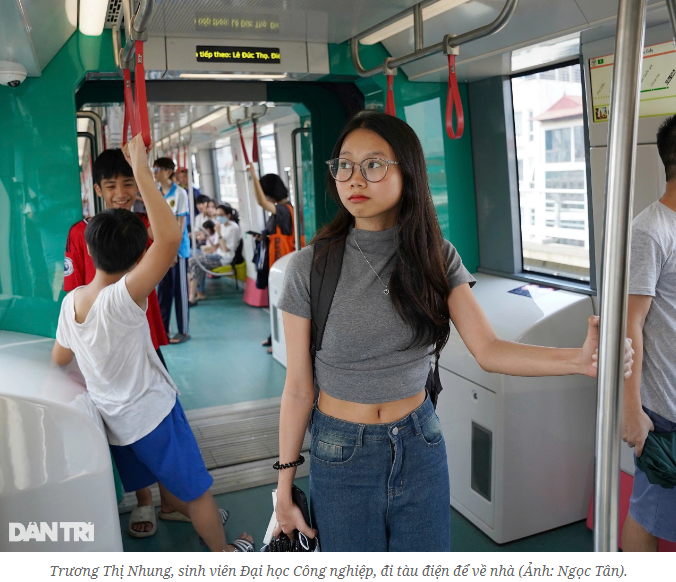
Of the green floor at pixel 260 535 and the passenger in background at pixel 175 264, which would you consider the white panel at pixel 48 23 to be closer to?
the green floor at pixel 260 535

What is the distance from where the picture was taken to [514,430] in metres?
2.92

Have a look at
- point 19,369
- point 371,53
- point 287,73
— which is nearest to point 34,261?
point 19,369

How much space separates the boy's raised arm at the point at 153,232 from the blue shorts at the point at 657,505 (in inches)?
67.4

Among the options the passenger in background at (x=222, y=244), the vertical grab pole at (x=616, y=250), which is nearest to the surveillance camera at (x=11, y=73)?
the vertical grab pole at (x=616, y=250)

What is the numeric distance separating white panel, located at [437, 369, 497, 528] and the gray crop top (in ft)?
4.49

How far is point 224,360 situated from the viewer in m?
6.23

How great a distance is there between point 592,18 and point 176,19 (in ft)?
5.78

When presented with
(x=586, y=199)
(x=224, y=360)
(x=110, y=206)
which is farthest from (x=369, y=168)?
(x=224, y=360)

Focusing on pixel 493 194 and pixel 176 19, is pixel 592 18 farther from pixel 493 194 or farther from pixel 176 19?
pixel 176 19

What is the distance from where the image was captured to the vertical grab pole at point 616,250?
843mm

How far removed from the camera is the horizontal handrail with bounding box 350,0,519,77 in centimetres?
223

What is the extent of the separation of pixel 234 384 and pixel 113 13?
3.26 metres

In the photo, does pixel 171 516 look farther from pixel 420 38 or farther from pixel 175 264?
pixel 175 264

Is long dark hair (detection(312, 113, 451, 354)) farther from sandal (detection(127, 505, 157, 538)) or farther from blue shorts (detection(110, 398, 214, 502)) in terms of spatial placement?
sandal (detection(127, 505, 157, 538))
